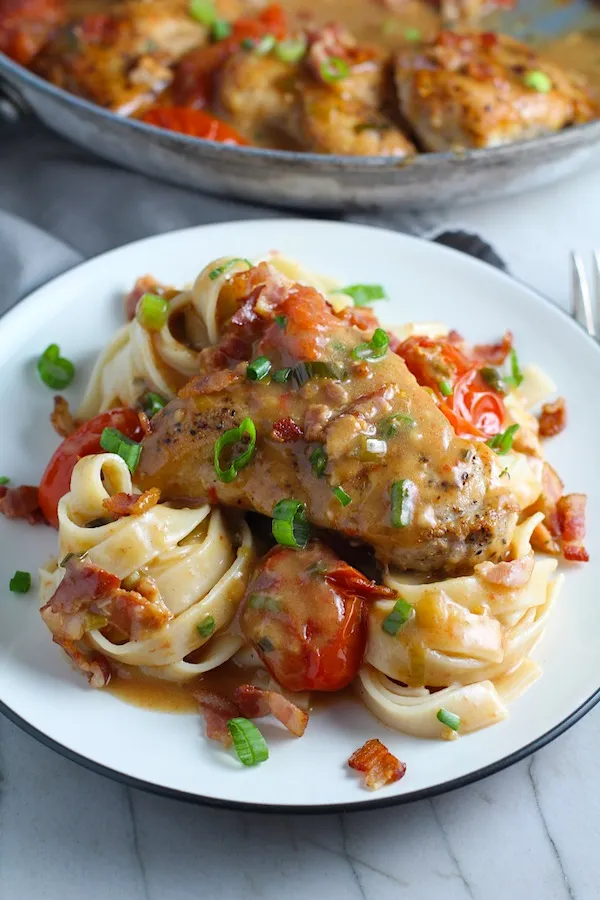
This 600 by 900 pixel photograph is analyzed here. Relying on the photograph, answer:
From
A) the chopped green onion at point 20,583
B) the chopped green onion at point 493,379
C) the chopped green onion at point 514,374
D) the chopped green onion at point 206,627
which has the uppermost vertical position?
the chopped green onion at point 20,583

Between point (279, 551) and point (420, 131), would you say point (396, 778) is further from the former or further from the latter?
point (420, 131)

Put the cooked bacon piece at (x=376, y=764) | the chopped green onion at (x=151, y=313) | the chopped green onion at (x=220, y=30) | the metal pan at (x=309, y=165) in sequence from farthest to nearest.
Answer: the chopped green onion at (x=220, y=30)
the metal pan at (x=309, y=165)
the chopped green onion at (x=151, y=313)
the cooked bacon piece at (x=376, y=764)

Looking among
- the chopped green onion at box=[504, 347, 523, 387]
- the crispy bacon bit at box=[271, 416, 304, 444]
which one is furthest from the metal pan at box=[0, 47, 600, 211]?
the crispy bacon bit at box=[271, 416, 304, 444]

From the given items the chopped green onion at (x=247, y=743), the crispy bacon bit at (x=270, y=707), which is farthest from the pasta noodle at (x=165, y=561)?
the chopped green onion at (x=247, y=743)

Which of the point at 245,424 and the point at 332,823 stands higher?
the point at 245,424

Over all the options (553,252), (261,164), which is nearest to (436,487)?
(261,164)

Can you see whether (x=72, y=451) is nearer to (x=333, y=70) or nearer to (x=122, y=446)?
(x=122, y=446)

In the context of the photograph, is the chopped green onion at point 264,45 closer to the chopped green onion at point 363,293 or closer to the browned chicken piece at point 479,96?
the browned chicken piece at point 479,96
